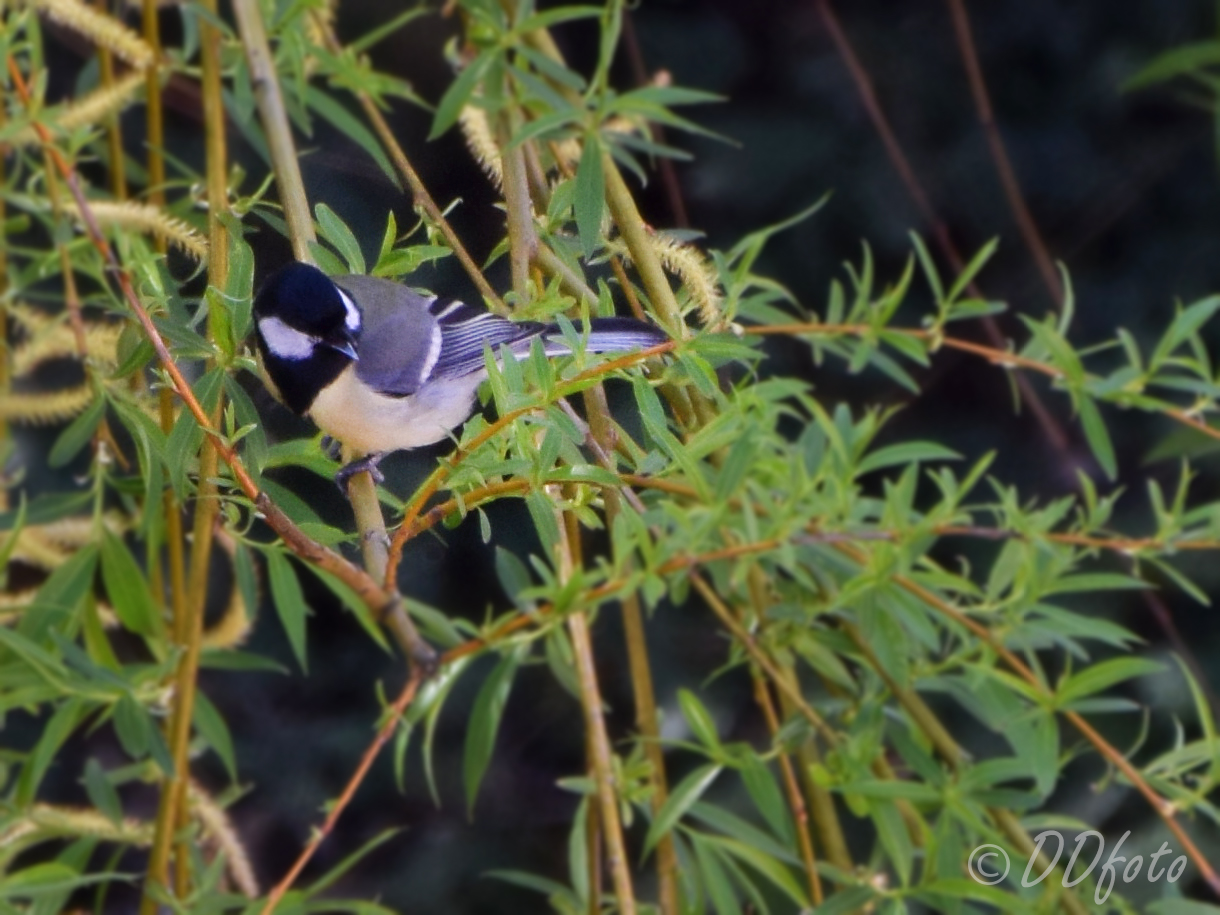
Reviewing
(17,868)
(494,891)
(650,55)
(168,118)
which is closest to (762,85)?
(650,55)

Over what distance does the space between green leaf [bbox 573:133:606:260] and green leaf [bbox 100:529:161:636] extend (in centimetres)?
51

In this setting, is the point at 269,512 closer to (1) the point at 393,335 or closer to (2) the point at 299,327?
(2) the point at 299,327

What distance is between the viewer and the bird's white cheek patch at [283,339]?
685 millimetres

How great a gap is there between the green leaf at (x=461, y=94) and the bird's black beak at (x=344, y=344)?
152 millimetres

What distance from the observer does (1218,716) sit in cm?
143

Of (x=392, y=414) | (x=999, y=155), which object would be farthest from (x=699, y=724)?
(x=999, y=155)

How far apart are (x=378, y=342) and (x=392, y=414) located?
0.13 m

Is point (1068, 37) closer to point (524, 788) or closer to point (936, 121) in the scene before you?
point (936, 121)

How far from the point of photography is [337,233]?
61 cm

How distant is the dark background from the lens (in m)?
1.41

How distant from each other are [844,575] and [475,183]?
0.36 m

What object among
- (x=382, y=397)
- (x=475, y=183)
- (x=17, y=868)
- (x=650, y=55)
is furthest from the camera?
(x=650, y=55)

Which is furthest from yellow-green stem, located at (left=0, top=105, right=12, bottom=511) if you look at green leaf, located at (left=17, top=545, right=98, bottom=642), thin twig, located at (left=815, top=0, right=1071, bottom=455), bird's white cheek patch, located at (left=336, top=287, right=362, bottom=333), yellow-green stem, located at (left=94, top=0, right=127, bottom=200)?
thin twig, located at (left=815, top=0, right=1071, bottom=455)

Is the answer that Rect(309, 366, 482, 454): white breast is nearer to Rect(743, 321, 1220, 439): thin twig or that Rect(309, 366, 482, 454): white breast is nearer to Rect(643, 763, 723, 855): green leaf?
Rect(743, 321, 1220, 439): thin twig
